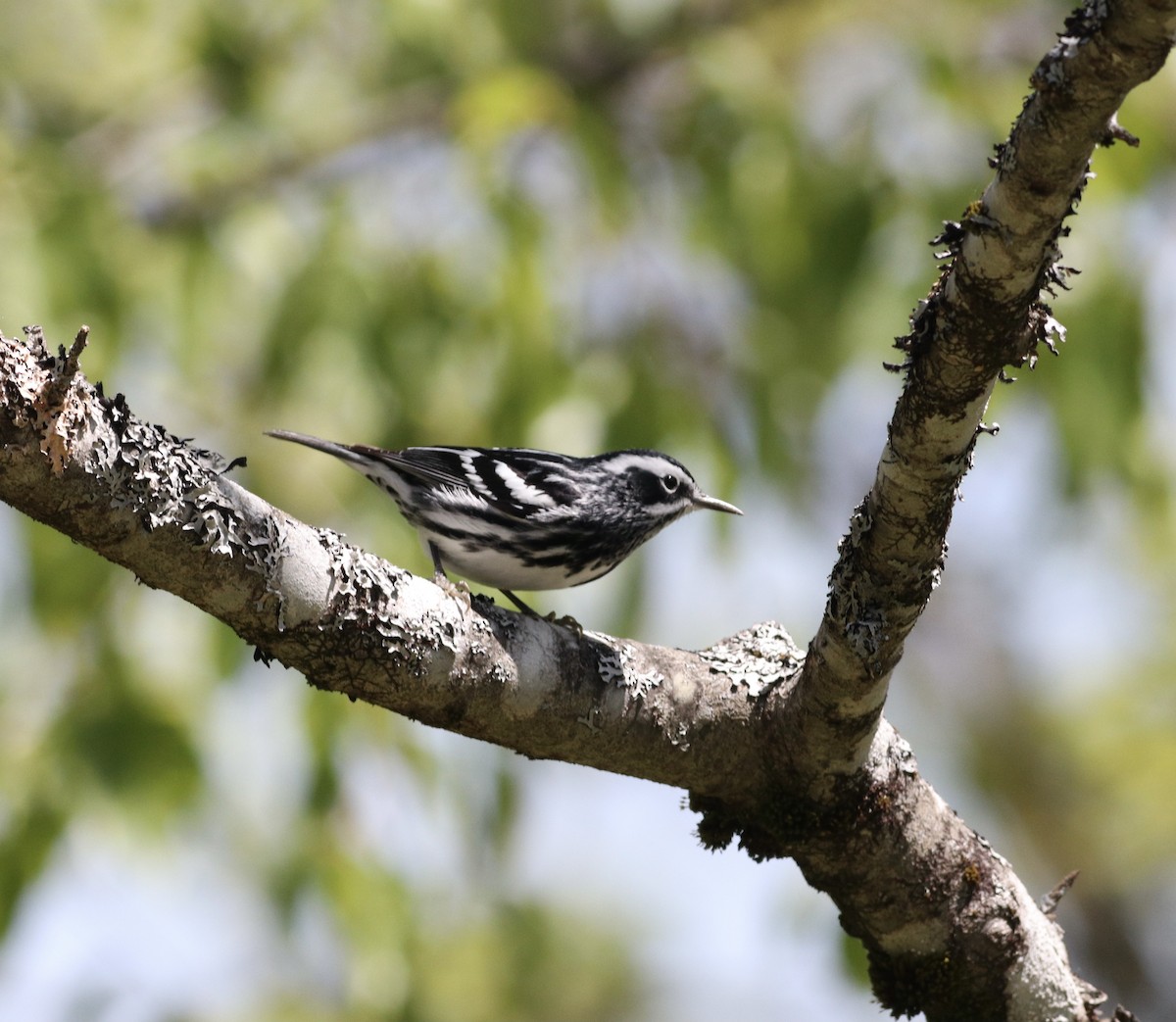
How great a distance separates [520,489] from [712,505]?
77 centimetres

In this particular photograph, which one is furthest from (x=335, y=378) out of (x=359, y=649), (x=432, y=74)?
(x=359, y=649)

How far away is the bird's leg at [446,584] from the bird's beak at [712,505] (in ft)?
3.02

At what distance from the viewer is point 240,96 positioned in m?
4.62

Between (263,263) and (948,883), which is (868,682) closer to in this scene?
(948,883)

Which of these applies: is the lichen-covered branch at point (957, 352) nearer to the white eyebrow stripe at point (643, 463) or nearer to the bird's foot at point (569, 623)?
the bird's foot at point (569, 623)

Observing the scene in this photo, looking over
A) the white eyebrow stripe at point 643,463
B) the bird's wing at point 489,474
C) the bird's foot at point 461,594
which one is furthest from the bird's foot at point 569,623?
the white eyebrow stripe at point 643,463

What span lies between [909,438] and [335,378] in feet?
8.28

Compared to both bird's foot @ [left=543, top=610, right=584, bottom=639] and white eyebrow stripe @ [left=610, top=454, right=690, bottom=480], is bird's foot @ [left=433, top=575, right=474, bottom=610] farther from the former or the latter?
white eyebrow stripe @ [left=610, top=454, right=690, bottom=480]

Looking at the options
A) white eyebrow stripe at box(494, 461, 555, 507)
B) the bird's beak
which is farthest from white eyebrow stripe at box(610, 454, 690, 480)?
white eyebrow stripe at box(494, 461, 555, 507)

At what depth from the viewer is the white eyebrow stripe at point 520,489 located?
160 inches

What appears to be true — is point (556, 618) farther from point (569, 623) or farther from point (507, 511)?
point (507, 511)

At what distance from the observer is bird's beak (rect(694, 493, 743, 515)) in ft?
14.1

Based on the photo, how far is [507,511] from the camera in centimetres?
396

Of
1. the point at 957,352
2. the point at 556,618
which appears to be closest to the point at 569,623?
the point at 556,618
